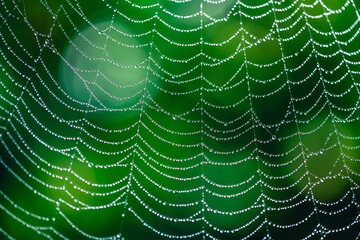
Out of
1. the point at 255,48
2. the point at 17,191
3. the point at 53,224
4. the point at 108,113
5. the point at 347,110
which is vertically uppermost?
the point at 255,48

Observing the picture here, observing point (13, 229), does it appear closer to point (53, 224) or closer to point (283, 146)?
point (53, 224)

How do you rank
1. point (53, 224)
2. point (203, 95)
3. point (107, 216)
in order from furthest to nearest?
1. point (203, 95)
2. point (107, 216)
3. point (53, 224)

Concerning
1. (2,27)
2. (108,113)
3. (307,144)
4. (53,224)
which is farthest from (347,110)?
(2,27)

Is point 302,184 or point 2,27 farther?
point 302,184

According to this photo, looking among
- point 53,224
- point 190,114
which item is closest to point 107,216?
point 53,224

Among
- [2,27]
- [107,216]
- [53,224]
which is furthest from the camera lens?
[107,216]

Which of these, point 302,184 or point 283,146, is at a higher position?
point 283,146
